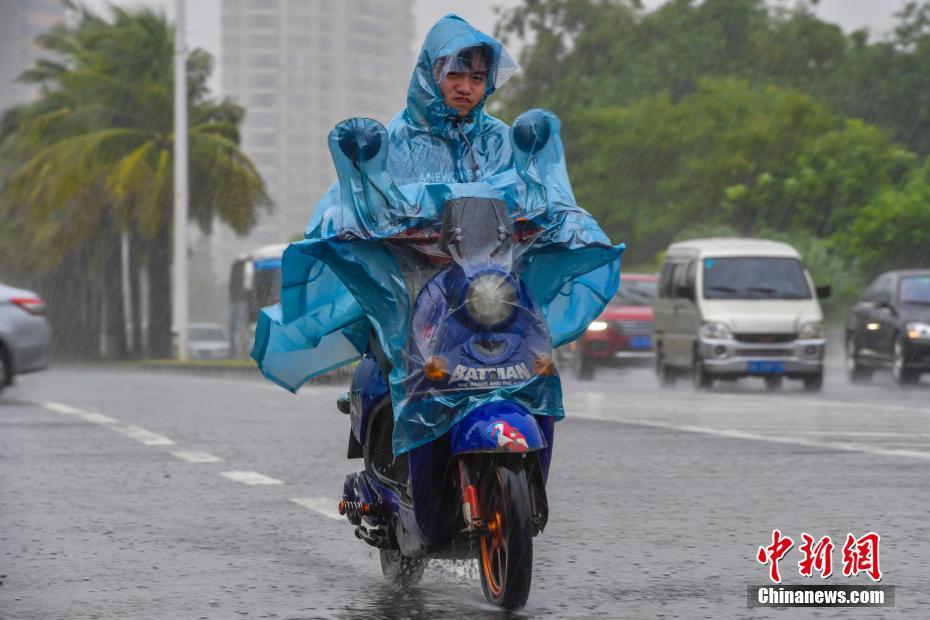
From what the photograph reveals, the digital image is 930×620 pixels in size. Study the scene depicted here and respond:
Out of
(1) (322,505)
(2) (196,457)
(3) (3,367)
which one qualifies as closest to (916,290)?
(3) (3,367)

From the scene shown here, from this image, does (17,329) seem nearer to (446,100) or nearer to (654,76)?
(446,100)

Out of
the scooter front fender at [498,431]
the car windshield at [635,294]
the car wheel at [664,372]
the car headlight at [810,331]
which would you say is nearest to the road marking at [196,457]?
the scooter front fender at [498,431]

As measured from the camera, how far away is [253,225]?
50.8 meters

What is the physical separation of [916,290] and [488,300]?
20.9 m

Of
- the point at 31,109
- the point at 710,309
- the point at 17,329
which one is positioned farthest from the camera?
the point at 31,109

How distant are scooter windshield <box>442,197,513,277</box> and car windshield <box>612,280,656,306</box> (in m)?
25.1

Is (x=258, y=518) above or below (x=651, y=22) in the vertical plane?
below

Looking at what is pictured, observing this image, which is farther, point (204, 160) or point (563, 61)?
point (563, 61)

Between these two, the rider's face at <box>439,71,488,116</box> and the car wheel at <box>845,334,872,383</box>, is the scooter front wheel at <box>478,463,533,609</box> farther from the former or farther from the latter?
the car wheel at <box>845,334,872,383</box>

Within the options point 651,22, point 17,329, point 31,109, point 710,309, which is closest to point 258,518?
point 17,329

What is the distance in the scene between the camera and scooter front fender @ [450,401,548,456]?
18.5 feet

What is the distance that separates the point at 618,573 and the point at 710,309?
57.8ft

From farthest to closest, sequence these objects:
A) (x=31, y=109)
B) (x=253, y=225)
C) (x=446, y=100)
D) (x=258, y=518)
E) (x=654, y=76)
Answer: (x=654, y=76), (x=31, y=109), (x=253, y=225), (x=258, y=518), (x=446, y=100)

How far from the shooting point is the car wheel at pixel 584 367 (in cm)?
2952
